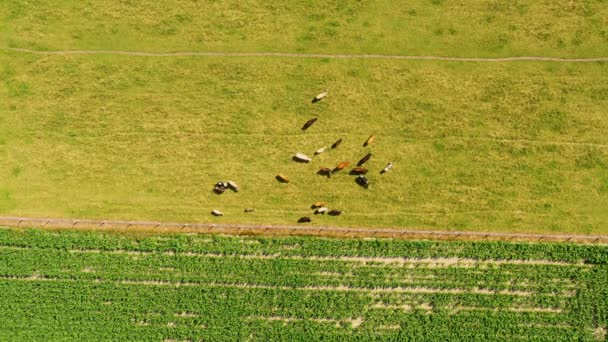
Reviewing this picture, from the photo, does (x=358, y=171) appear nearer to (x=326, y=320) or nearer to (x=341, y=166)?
(x=341, y=166)

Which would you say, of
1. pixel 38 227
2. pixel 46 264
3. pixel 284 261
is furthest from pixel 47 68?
pixel 284 261

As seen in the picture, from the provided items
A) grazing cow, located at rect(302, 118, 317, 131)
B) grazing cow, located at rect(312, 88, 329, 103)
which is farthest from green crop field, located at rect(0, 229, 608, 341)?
grazing cow, located at rect(312, 88, 329, 103)

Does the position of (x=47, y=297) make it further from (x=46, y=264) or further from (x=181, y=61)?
(x=181, y=61)

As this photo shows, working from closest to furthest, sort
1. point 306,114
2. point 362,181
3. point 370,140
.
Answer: point 362,181 < point 370,140 < point 306,114

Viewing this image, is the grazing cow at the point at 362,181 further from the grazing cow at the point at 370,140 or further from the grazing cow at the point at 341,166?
the grazing cow at the point at 370,140

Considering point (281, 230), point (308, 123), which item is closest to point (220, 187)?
point (281, 230)

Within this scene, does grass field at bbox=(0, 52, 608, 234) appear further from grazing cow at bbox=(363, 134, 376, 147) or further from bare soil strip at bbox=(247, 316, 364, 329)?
bare soil strip at bbox=(247, 316, 364, 329)
